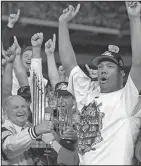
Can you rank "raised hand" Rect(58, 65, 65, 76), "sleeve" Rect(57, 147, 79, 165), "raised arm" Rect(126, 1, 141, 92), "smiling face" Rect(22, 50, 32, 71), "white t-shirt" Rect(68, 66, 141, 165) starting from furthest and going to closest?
"smiling face" Rect(22, 50, 32, 71), "raised hand" Rect(58, 65, 65, 76), "sleeve" Rect(57, 147, 79, 165), "white t-shirt" Rect(68, 66, 141, 165), "raised arm" Rect(126, 1, 141, 92)

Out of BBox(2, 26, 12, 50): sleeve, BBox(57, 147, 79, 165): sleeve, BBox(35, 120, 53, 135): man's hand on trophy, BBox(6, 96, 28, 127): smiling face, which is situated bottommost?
BBox(57, 147, 79, 165): sleeve

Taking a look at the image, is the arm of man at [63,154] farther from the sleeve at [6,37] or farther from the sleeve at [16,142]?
the sleeve at [6,37]

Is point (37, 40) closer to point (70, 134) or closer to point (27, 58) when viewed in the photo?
point (27, 58)

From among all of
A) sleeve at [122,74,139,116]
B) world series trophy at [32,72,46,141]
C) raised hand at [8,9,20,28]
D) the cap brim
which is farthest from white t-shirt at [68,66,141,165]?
raised hand at [8,9,20,28]

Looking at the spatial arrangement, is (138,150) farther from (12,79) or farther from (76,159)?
(12,79)

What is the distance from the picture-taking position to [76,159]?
3.24 meters

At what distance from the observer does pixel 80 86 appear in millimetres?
3285

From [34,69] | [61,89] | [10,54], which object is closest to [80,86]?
[61,89]

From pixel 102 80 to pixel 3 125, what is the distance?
0.80 m

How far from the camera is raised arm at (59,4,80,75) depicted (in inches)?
131

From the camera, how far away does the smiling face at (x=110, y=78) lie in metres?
3.16

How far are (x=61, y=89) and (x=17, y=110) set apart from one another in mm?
355

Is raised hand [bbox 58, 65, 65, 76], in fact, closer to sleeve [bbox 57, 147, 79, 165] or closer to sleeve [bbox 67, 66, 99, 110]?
sleeve [bbox 67, 66, 99, 110]

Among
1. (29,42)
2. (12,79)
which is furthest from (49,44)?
(12,79)
